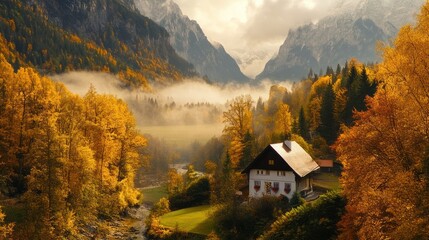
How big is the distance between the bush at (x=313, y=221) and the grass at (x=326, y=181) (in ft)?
73.7

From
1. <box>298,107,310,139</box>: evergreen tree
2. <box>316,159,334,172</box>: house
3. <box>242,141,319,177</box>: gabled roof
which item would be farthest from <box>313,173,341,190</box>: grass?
<box>298,107,310,139</box>: evergreen tree

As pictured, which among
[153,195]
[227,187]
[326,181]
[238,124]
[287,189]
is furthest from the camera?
[153,195]

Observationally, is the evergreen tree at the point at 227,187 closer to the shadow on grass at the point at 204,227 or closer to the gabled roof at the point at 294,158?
the gabled roof at the point at 294,158

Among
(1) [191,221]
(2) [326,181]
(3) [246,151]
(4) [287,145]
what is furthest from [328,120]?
(1) [191,221]

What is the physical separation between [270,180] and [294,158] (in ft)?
18.0

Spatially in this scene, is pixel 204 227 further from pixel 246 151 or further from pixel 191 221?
pixel 246 151

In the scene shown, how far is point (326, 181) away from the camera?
62.6m

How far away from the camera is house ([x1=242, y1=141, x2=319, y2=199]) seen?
2052 inches

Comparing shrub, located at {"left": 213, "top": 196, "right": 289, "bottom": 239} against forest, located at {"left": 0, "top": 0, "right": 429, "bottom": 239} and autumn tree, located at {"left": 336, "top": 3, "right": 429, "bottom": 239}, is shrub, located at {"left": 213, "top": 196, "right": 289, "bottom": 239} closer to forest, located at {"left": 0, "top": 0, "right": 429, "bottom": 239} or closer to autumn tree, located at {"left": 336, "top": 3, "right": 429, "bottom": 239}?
forest, located at {"left": 0, "top": 0, "right": 429, "bottom": 239}

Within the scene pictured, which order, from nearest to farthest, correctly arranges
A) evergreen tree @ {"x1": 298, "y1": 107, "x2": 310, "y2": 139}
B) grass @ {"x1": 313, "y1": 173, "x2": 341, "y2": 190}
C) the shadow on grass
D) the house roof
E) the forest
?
the forest < the shadow on grass < grass @ {"x1": 313, "y1": 173, "x2": 341, "y2": 190} < the house roof < evergreen tree @ {"x1": 298, "y1": 107, "x2": 310, "y2": 139}

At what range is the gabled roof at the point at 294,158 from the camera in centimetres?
5334

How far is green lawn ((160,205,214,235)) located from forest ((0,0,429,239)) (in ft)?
4.16

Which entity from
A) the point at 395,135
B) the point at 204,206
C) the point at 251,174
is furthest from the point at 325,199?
the point at 204,206

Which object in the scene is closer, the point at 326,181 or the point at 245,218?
the point at 245,218
